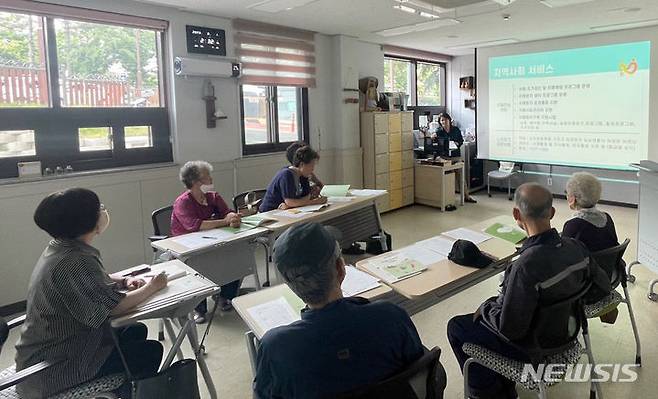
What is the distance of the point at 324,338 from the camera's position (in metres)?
1.17

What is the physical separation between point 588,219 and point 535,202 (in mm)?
736

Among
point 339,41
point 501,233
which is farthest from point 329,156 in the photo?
point 501,233

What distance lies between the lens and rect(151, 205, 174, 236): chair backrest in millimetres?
3416

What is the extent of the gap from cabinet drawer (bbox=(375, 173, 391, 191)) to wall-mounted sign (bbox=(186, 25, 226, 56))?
2827 millimetres

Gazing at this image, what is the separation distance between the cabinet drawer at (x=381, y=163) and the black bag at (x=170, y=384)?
4.82 metres

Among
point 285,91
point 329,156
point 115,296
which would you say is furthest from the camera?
point 329,156

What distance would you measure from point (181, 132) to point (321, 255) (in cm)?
378

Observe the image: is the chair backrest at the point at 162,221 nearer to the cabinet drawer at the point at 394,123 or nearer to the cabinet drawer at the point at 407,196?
the cabinet drawer at the point at 394,123

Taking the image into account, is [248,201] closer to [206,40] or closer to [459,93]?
[206,40]

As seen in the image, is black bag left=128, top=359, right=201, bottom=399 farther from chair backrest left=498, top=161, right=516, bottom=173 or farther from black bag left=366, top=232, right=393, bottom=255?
chair backrest left=498, top=161, right=516, bottom=173

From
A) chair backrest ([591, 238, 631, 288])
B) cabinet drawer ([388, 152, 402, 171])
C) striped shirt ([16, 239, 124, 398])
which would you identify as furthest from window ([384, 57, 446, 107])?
striped shirt ([16, 239, 124, 398])

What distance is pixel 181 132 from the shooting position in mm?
4629

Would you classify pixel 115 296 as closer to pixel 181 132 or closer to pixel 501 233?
pixel 501 233

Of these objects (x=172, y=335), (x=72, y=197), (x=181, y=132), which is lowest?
(x=172, y=335)
